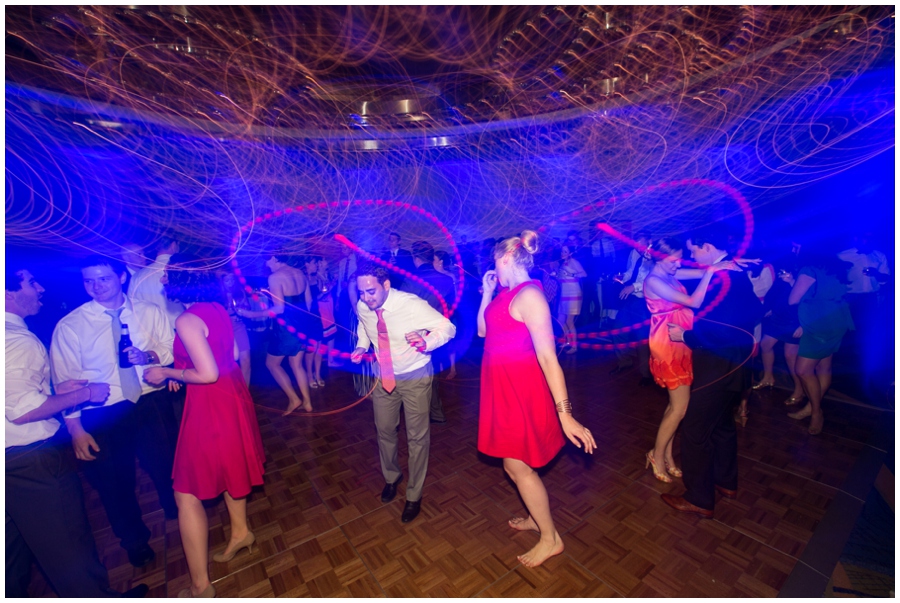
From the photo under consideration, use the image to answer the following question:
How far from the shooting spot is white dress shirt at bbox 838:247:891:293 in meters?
4.07

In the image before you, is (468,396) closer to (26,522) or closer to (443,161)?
(26,522)

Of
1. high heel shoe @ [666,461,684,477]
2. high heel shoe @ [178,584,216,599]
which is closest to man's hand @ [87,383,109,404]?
high heel shoe @ [178,584,216,599]

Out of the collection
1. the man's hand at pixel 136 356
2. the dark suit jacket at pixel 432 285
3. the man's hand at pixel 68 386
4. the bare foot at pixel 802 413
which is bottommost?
the bare foot at pixel 802 413

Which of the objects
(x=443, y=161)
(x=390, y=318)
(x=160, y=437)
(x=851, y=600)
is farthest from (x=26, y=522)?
(x=443, y=161)

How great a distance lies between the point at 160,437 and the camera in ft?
7.89

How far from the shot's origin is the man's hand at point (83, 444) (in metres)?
2.02

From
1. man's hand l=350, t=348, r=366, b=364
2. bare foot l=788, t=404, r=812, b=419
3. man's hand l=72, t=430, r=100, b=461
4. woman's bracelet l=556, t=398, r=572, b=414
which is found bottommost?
bare foot l=788, t=404, r=812, b=419

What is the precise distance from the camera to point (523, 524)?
248cm

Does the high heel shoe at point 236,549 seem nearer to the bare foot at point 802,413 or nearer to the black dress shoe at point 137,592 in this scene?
the black dress shoe at point 137,592

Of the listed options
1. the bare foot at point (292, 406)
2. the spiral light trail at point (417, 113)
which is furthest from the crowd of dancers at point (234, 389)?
the bare foot at point (292, 406)

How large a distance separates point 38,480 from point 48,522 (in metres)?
0.20

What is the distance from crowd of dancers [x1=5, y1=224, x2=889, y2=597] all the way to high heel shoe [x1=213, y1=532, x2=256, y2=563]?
10 millimetres


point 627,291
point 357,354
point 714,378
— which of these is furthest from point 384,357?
point 627,291

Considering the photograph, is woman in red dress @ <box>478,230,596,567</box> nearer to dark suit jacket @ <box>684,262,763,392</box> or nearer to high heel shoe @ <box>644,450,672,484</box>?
dark suit jacket @ <box>684,262,763,392</box>
